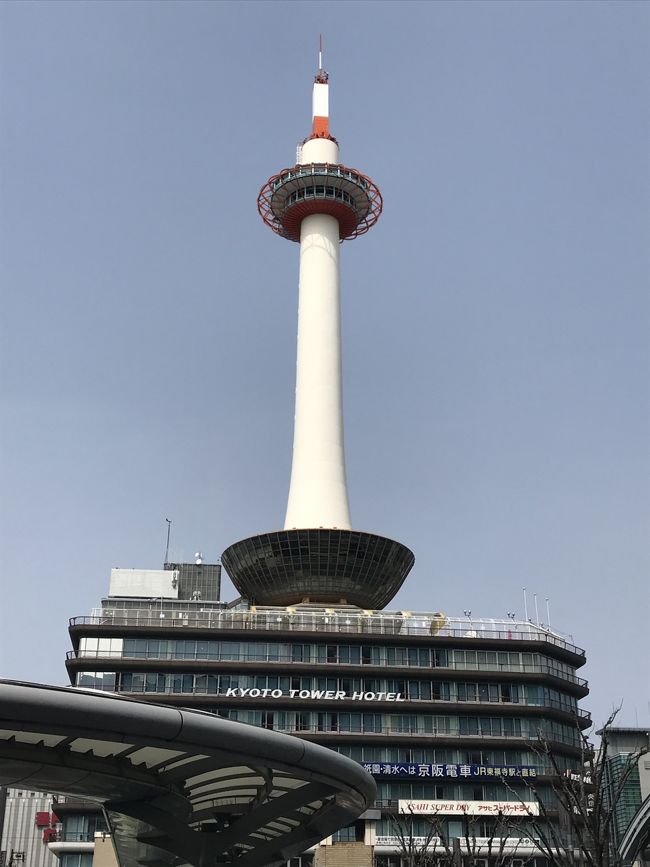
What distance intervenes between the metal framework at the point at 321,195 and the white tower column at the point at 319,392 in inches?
59.4

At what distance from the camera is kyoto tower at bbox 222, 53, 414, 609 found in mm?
97000

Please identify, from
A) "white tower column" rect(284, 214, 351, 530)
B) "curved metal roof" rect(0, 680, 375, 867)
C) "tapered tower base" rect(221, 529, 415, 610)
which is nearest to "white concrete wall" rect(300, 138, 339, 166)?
"white tower column" rect(284, 214, 351, 530)

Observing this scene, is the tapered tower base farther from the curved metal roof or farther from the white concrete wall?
the curved metal roof

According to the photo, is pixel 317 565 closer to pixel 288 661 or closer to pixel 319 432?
pixel 288 661

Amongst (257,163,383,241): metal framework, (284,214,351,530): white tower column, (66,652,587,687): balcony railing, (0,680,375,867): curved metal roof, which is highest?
(257,163,383,241): metal framework

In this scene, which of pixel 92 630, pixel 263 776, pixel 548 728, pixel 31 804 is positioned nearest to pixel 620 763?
pixel 548 728

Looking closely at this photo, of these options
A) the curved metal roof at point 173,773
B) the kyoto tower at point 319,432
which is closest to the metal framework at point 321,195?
the kyoto tower at point 319,432

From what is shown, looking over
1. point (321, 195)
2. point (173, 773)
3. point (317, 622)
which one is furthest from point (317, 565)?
point (173, 773)

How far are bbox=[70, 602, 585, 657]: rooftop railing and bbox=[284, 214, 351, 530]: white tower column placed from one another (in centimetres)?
1087

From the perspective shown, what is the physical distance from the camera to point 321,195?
371ft

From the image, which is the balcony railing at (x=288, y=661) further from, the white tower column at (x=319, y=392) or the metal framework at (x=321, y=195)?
the metal framework at (x=321, y=195)

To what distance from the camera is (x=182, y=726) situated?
2472 centimetres

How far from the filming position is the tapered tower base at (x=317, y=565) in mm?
96000

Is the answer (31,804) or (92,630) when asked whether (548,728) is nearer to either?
(92,630)
